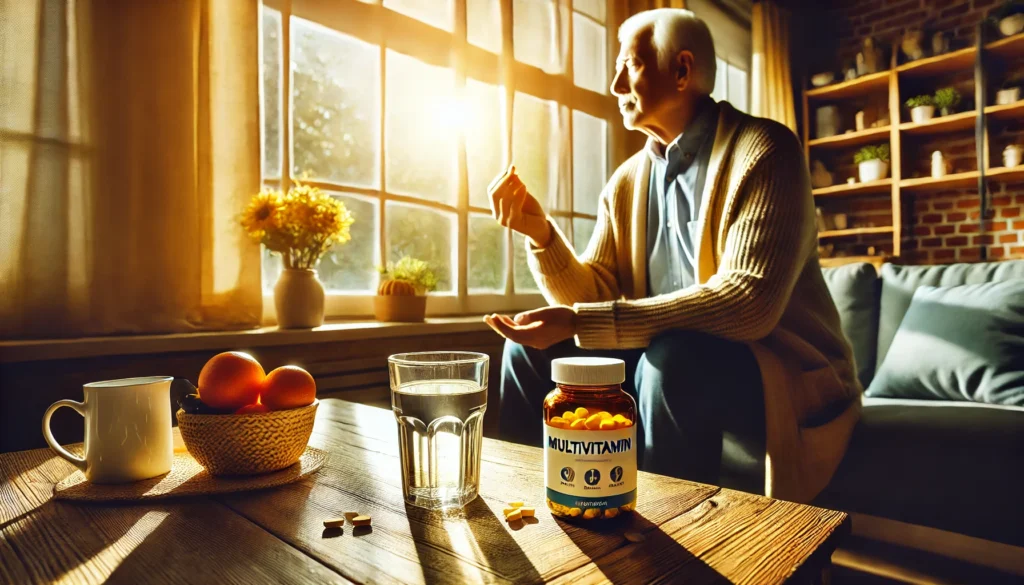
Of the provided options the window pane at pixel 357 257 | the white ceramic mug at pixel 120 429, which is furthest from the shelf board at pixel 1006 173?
the white ceramic mug at pixel 120 429

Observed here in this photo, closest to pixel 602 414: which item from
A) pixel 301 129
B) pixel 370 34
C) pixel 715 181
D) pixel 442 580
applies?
pixel 442 580

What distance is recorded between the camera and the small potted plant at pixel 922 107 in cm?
334

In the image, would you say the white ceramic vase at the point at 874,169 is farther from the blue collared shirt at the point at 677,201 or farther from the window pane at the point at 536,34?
the blue collared shirt at the point at 677,201

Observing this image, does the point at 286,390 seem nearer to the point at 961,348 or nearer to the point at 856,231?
the point at 961,348

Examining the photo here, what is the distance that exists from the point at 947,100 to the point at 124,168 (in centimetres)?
382

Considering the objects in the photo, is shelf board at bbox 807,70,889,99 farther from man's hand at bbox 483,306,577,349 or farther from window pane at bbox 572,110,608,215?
man's hand at bbox 483,306,577,349

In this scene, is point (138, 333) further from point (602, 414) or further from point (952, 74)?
point (952, 74)

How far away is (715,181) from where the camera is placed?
50.8 inches

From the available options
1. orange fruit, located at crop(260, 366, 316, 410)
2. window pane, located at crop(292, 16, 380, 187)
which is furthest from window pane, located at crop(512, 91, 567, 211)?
orange fruit, located at crop(260, 366, 316, 410)

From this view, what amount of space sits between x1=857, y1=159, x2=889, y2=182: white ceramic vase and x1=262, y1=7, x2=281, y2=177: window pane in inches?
129

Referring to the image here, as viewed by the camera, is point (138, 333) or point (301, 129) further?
point (301, 129)

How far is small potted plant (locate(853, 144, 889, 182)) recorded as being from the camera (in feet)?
11.5

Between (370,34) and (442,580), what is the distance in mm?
1937

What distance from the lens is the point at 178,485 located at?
0.65m
